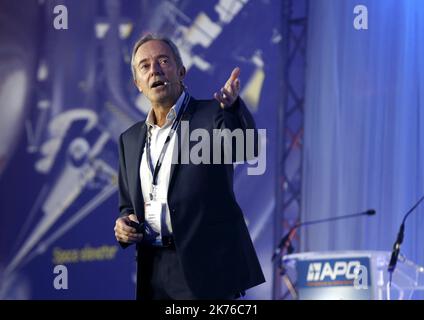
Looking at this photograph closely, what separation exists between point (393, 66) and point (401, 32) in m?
0.26

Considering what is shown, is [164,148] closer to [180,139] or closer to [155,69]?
[180,139]

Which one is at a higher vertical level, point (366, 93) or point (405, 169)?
point (366, 93)

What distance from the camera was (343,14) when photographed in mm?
5609

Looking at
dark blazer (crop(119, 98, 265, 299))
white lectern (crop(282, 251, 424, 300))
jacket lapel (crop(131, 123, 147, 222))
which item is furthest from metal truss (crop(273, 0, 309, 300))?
dark blazer (crop(119, 98, 265, 299))

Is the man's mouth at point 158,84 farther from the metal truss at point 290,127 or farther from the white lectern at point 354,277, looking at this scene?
the metal truss at point 290,127

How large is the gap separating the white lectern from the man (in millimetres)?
2221

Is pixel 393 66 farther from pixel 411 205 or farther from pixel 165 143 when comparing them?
pixel 165 143

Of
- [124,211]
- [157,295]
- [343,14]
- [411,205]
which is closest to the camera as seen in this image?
[157,295]

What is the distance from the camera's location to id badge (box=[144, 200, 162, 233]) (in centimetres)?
231

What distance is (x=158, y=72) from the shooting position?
Result: 7.84ft

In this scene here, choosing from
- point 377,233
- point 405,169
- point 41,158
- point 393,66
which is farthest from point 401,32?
point 41,158

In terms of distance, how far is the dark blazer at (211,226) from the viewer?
2250 mm

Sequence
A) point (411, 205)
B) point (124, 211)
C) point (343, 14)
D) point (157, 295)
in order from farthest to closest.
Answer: point (343, 14)
point (411, 205)
point (124, 211)
point (157, 295)

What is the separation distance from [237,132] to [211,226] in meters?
0.32
